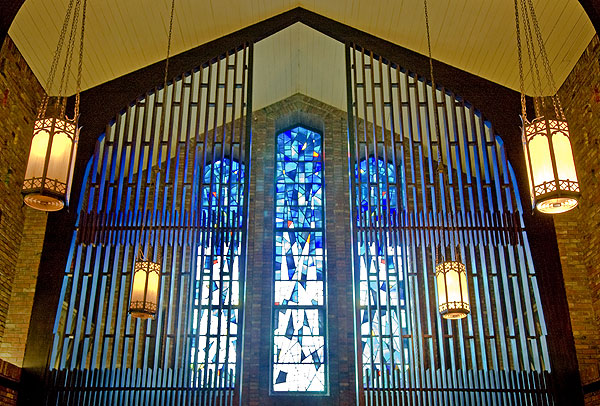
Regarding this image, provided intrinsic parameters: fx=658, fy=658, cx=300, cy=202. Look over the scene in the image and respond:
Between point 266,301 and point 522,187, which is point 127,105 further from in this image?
point 522,187

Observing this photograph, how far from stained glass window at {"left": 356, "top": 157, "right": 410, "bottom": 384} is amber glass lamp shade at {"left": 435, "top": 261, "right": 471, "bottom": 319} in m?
0.70

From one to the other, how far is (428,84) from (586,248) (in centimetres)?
315

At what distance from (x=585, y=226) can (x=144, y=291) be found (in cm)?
540

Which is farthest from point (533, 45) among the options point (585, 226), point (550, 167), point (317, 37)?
point (550, 167)

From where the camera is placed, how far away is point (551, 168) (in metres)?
5.26

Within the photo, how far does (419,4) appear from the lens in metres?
8.85

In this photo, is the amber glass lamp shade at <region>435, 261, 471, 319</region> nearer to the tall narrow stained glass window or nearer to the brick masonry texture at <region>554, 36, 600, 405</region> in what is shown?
the brick masonry texture at <region>554, 36, 600, 405</region>

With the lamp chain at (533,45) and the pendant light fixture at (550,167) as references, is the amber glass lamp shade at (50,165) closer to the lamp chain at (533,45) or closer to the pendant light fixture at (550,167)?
the pendant light fixture at (550,167)

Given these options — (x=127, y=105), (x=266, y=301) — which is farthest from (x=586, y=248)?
(x=127, y=105)

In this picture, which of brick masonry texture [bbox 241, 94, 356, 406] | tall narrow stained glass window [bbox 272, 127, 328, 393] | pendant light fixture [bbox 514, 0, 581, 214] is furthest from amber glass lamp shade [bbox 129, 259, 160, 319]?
pendant light fixture [bbox 514, 0, 581, 214]

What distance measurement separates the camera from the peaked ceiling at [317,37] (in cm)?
791

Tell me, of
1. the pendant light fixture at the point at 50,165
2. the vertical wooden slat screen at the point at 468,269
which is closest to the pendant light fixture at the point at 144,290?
the pendant light fixture at the point at 50,165

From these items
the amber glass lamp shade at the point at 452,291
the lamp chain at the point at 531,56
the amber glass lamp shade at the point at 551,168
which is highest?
the lamp chain at the point at 531,56

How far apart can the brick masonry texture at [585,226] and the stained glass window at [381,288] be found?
2.10m
